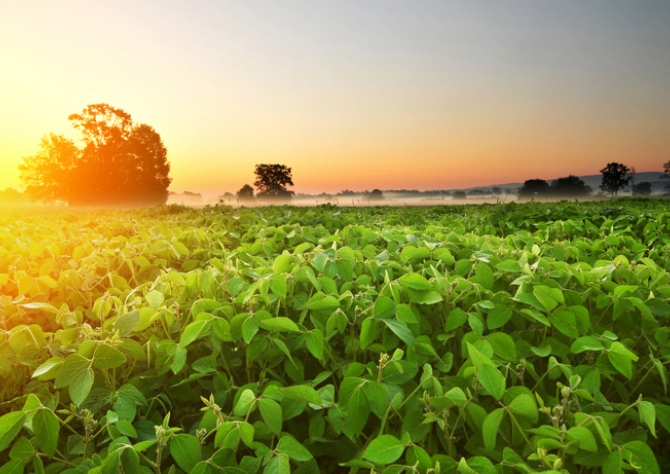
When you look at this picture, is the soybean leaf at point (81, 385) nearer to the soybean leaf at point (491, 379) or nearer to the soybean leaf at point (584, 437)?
the soybean leaf at point (491, 379)

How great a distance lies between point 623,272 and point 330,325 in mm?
1971

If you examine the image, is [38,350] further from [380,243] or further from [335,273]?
[380,243]

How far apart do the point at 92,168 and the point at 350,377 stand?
5025 centimetres

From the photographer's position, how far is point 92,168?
4428 centimetres

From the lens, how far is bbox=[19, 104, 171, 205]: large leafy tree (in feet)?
144

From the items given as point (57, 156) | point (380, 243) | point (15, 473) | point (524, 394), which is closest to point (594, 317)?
point (524, 394)

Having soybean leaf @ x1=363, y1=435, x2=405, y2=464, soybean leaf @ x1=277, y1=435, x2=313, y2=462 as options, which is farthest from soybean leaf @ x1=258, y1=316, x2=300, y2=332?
soybean leaf @ x1=363, y1=435, x2=405, y2=464

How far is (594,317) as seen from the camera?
2281 mm

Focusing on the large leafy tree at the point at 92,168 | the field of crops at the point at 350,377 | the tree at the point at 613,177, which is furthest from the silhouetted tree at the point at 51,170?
the tree at the point at 613,177

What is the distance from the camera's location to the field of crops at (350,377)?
4.38 feet

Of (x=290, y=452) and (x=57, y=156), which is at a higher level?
(x=57, y=156)

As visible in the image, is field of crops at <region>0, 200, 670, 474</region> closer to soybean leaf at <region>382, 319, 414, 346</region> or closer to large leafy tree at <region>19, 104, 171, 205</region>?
soybean leaf at <region>382, 319, 414, 346</region>

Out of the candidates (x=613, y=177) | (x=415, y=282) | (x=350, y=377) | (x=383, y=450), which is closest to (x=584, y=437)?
(x=383, y=450)

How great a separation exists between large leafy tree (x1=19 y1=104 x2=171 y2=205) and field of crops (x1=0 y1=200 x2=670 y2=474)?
47.3 metres
